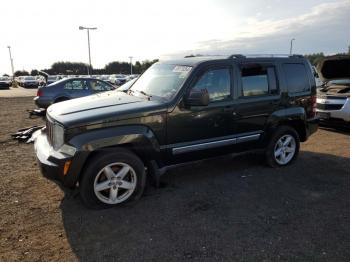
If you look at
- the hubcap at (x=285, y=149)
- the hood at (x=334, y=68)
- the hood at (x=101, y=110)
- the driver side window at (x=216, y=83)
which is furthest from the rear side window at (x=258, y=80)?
the hood at (x=334, y=68)

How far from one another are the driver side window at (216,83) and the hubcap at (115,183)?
5.15ft

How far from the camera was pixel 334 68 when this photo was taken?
10969 mm

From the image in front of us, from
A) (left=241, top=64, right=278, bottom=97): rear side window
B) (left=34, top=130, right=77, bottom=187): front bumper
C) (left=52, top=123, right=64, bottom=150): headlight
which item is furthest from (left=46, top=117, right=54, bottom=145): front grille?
(left=241, top=64, right=278, bottom=97): rear side window

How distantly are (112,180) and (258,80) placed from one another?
9.54 feet

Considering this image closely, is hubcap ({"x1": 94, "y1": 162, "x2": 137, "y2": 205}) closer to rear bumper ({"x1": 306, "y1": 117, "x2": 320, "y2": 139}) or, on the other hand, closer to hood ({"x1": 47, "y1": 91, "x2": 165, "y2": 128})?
hood ({"x1": 47, "y1": 91, "x2": 165, "y2": 128})

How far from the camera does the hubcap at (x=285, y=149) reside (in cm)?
644

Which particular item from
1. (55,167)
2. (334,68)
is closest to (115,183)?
(55,167)

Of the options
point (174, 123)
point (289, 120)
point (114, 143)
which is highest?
point (174, 123)

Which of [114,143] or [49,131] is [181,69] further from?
[49,131]

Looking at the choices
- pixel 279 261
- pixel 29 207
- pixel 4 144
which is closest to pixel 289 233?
pixel 279 261

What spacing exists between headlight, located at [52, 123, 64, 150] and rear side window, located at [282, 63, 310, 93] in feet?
12.8

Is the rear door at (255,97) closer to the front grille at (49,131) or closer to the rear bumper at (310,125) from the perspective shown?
the rear bumper at (310,125)

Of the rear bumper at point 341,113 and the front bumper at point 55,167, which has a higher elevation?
the front bumper at point 55,167

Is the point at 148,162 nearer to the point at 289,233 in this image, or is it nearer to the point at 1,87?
the point at 289,233
